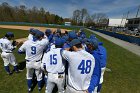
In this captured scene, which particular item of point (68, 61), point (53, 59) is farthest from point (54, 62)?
point (68, 61)

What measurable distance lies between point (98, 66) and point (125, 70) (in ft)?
26.7

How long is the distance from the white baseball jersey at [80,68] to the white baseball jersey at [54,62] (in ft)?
3.88

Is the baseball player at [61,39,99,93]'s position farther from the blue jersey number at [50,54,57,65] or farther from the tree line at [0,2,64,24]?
the tree line at [0,2,64,24]

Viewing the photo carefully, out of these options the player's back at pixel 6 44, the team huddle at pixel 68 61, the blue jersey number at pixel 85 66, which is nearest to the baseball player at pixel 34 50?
the team huddle at pixel 68 61

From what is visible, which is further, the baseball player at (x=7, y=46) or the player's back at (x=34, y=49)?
the baseball player at (x=7, y=46)

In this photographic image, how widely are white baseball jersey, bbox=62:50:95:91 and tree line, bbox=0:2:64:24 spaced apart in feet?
326

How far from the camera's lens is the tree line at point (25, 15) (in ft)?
317

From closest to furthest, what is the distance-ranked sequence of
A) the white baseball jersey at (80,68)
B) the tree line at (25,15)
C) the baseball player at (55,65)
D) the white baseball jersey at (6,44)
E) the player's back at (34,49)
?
1. the white baseball jersey at (80,68)
2. the baseball player at (55,65)
3. the player's back at (34,49)
4. the white baseball jersey at (6,44)
5. the tree line at (25,15)

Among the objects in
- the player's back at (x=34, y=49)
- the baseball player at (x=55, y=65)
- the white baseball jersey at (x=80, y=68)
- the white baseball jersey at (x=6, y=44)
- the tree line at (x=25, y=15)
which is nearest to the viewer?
the white baseball jersey at (x=80, y=68)

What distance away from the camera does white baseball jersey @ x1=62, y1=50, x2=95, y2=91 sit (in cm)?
350

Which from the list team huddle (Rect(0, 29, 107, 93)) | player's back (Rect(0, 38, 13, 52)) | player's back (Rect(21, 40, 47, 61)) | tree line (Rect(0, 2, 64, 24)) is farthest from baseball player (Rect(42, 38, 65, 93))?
tree line (Rect(0, 2, 64, 24))

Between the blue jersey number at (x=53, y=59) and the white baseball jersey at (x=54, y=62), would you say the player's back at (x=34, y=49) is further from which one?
the blue jersey number at (x=53, y=59)

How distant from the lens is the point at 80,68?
3.55m

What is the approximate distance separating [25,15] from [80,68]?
349ft
